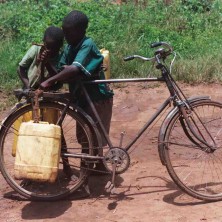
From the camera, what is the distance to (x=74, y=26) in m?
4.16

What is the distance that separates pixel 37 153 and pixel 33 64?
34.9 inches

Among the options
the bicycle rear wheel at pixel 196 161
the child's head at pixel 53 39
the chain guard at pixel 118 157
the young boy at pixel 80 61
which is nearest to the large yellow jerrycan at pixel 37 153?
the young boy at pixel 80 61

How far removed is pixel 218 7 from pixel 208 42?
2590mm

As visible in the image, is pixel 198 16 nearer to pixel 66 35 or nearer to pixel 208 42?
pixel 208 42

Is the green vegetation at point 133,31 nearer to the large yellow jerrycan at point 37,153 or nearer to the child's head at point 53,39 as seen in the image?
the child's head at point 53,39

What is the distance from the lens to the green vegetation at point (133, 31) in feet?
24.3

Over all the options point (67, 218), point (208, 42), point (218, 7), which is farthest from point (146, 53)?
point (67, 218)

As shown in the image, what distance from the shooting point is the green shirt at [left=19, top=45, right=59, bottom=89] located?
4406mm

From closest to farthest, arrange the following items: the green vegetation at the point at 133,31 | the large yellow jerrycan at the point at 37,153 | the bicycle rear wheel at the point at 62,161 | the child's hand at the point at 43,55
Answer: the large yellow jerrycan at the point at 37,153 < the child's hand at the point at 43,55 < the bicycle rear wheel at the point at 62,161 < the green vegetation at the point at 133,31

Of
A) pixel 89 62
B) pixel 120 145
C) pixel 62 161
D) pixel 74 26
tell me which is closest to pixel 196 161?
pixel 120 145

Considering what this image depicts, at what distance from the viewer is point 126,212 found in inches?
162

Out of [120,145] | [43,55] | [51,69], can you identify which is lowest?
[120,145]

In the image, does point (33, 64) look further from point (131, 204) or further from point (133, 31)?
point (133, 31)

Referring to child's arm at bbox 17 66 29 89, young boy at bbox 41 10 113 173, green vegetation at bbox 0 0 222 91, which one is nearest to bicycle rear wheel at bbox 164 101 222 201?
young boy at bbox 41 10 113 173
